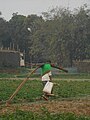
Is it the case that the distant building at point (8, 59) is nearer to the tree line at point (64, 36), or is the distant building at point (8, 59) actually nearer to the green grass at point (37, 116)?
the tree line at point (64, 36)

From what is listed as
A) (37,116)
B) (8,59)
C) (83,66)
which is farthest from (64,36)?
(37,116)

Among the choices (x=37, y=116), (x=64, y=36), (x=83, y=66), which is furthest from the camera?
(x=64, y=36)

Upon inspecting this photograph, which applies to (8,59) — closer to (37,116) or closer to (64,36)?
(64,36)

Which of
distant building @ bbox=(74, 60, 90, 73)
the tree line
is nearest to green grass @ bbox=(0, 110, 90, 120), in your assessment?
distant building @ bbox=(74, 60, 90, 73)

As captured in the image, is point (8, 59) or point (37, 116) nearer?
point (37, 116)

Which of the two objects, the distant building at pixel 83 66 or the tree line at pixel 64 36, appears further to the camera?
the tree line at pixel 64 36

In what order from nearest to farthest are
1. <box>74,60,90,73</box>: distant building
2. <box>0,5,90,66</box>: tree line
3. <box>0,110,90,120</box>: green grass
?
<box>0,110,90,120</box>: green grass, <box>74,60,90,73</box>: distant building, <box>0,5,90,66</box>: tree line

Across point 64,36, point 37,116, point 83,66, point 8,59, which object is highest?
point 64,36

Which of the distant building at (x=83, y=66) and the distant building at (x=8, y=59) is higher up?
the distant building at (x=8, y=59)

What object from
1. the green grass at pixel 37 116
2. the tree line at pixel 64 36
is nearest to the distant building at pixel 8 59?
the tree line at pixel 64 36

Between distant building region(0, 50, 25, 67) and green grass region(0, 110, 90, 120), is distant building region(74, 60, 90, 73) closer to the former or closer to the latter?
distant building region(0, 50, 25, 67)

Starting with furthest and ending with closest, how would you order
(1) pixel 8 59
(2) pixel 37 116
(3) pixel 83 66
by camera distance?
1. (1) pixel 8 59
2. (3) pixel 83 66
3. (2) pixel 37 116

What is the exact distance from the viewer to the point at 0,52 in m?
52.5

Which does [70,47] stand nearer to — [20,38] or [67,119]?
[20,38]
